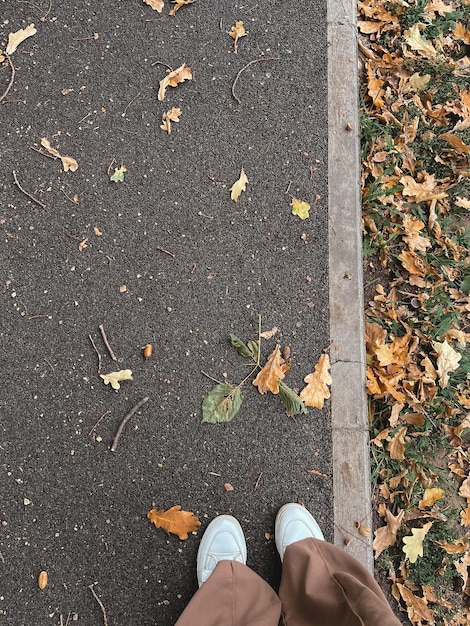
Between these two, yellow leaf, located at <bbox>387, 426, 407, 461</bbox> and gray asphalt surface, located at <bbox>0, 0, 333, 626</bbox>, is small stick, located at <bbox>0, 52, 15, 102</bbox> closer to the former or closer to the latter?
gray asphalt surface, located at <bbox>0, 0, 333, 626</bbox>

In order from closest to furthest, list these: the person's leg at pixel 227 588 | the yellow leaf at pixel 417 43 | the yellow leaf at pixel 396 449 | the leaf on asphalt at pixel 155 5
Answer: the person's leg at pixel 227 588
the yellow leaf at pixel 396 449
the leaf on asphalt at pixel 155 5
the yellow leaf at pixel 417 43

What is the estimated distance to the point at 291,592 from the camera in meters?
2.08

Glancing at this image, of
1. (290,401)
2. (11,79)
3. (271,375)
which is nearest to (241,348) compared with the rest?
(271,375)

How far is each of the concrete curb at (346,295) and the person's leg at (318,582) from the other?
195 mm

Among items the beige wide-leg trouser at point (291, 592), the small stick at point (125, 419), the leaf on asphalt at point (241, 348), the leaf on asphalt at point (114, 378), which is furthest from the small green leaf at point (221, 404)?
the beige wide-leg trouser at point (291, 592)

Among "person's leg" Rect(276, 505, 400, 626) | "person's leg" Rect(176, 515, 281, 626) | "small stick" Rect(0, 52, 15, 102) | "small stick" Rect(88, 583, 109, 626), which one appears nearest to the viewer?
"person's leg" Rect(276, 505, 400, 626)

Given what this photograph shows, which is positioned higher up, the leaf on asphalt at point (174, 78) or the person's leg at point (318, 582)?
the leaf on asphalt at point (174, 78)

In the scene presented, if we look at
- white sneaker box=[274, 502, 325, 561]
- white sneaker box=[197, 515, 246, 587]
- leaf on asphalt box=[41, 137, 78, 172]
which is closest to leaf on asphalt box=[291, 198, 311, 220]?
leaf on asphalt box=[41, 137, 78, 172]

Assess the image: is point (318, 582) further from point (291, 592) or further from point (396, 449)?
point (396, 449)

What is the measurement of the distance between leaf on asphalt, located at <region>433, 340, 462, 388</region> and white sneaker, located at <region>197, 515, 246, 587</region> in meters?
1.20

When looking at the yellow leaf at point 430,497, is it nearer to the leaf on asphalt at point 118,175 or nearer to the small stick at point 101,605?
the small stick at point 101,605

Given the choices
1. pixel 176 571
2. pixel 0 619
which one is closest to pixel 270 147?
pixel 176 571

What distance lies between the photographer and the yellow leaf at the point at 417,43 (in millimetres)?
2842

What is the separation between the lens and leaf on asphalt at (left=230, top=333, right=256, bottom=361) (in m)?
2.38
